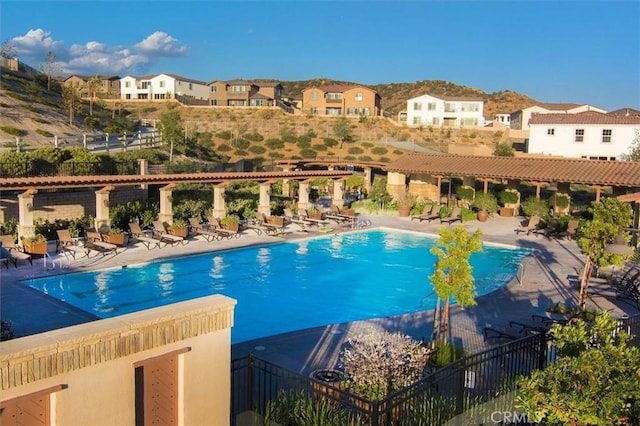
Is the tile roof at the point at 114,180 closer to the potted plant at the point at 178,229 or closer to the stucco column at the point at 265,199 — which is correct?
the stucco column at the point at 265,199

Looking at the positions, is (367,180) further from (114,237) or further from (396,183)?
(114,237)

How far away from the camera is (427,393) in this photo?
23.6ft

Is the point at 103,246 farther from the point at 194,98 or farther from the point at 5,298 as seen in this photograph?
the point at 194,98

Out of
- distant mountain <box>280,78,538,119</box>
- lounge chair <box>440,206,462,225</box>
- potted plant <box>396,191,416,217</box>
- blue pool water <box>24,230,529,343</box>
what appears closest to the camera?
blue pool water <box>24,230,529,343</box>

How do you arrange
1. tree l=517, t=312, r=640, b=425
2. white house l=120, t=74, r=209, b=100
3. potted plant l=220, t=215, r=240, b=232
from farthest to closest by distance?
white house l=120, t=74, r=209, b=100, potted plant l=220, t=215, r=240, b=232, tree l=517, t=312, r=640, b=425

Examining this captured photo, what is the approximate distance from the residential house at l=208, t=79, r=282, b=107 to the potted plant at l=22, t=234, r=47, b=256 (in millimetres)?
65555

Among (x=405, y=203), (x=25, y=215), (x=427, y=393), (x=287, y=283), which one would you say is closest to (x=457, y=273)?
(x=427, y=393)

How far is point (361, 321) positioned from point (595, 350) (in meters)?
8.35

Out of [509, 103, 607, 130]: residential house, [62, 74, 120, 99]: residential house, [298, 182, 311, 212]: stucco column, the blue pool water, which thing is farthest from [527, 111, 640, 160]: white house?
[62, 74, 120, 99]: residential house

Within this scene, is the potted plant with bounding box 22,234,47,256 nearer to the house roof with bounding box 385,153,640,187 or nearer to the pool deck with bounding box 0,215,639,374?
the pool deck with bounding box 0,215,639,374

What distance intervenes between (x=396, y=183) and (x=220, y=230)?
15.3m

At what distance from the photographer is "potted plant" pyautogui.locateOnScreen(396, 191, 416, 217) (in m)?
30.9

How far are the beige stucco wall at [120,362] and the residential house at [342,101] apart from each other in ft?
237

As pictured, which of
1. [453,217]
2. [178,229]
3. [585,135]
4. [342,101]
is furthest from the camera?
[342,101]
